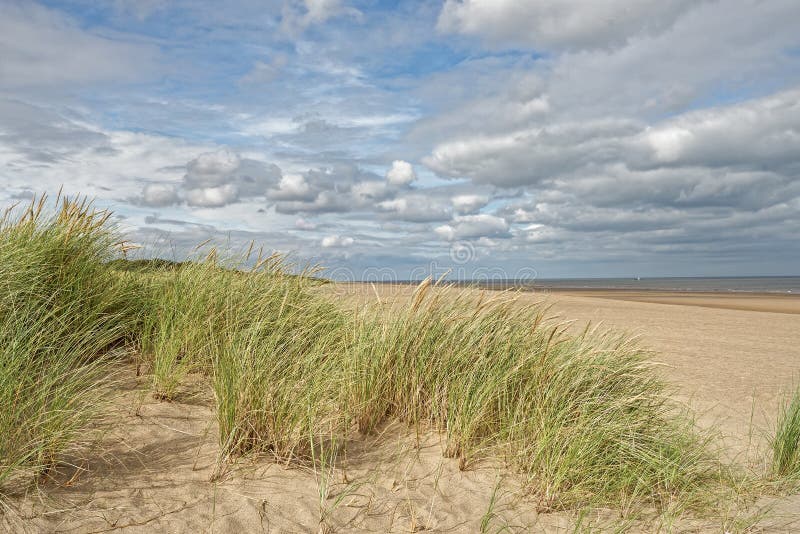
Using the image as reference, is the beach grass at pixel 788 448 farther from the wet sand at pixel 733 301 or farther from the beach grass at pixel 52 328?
the wet sand at pixel 733 301

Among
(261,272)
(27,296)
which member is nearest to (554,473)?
(261,272)

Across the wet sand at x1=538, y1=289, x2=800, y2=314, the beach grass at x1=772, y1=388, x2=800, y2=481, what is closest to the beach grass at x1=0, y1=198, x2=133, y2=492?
the beach grass at x1=772, y1=388, x2=800, y2=481

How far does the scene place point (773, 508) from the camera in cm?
391

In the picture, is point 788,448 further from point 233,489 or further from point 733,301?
point 733,301

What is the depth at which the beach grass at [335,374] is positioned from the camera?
3596 millimetres

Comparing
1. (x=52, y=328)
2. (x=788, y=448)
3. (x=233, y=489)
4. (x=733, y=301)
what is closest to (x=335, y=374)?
(x=233, y=489)

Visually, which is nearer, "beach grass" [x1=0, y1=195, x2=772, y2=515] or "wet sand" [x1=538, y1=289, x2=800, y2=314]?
"beach grass" [x1=0, y1=195, x2=772, y2=515]

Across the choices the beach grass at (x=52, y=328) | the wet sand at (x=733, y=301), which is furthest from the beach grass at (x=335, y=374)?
the wet sand at (x=733, y=301)

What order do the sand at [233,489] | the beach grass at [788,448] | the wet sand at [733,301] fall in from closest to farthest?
the sand at [233,489] → the beach grass at [788,448] → the wet sand at [733,301]

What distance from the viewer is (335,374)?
4223mm

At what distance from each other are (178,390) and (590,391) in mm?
3227

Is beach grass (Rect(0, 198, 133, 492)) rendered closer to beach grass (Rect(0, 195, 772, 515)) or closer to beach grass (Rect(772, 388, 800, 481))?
beach grass (Rect(0, 195, 772, 515))

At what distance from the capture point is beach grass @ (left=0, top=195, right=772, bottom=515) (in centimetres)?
360

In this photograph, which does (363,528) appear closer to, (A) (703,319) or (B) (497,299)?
(B) (497,299)
